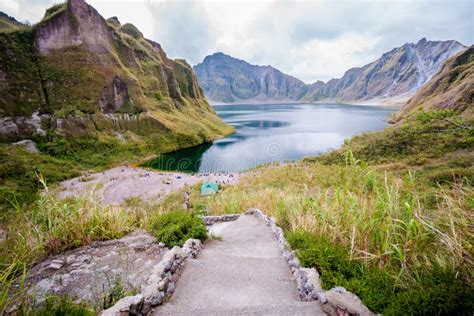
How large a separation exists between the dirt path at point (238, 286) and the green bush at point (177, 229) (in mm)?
473

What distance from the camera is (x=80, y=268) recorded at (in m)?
4.14

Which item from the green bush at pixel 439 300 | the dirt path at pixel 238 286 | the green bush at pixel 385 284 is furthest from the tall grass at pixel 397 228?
the dirt path at pixel 238 286

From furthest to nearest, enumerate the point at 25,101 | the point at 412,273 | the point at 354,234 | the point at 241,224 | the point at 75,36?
the point at 75,36 < the point at 25,101 < the point at 241,224 < the point at 354,234 < the point at 412,273

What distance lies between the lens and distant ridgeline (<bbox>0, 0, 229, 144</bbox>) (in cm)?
2997

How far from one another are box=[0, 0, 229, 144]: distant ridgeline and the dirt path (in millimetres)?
35635

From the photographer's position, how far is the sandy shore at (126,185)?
19375 mm

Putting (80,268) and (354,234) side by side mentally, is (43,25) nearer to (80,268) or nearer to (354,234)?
Answer: (80,268)

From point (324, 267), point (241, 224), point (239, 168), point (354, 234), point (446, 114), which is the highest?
point (446, 114)

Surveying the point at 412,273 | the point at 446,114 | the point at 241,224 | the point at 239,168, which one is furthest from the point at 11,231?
the point at 239,168

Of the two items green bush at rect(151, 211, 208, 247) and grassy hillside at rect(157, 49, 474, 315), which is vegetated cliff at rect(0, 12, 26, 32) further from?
grassy hillside at rect(157, 49, 474, 315)

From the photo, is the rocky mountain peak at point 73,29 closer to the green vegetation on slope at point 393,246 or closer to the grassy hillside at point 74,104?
the grassy hillside at point 74,104

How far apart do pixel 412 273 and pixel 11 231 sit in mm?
7833

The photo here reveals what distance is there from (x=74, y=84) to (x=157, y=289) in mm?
44820

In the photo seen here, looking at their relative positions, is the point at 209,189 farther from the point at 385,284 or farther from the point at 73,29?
the point at 73,29
